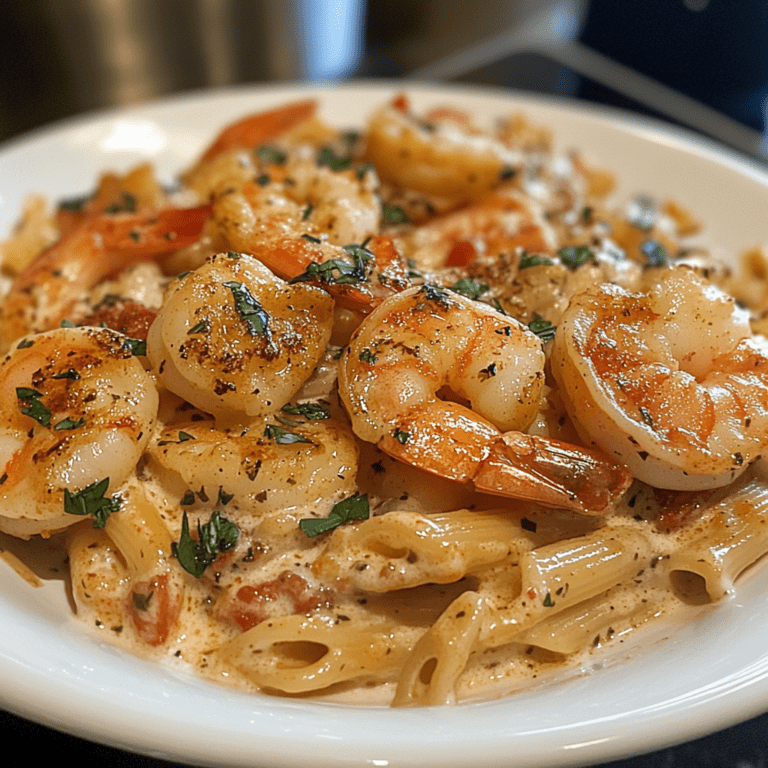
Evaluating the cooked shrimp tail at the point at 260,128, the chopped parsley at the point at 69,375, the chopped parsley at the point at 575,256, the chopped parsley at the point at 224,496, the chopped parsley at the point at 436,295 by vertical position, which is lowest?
the chopped parsley at the point at 224,496


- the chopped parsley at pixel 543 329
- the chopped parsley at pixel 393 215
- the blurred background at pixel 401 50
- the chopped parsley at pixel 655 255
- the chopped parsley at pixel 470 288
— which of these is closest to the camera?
the chopped parsley at pixel 543 329

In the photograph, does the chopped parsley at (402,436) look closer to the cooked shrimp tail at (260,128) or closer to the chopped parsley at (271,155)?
the chopped parsley at (271,155)

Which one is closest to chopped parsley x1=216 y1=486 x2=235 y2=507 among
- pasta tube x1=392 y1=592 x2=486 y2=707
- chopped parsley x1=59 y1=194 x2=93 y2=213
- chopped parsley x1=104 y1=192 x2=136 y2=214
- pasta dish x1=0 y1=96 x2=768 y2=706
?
pasta dish x1=0 y1=96 x2=768 y2=706

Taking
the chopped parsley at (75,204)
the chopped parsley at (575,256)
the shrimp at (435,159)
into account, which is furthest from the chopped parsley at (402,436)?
the chopped parsley at (75,204)

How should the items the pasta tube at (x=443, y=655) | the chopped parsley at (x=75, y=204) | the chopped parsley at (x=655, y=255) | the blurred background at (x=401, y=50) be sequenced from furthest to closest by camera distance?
the blurred background at (x=401, y=50) < the chopped parsley at (x=75, y=204) < the chopped parsley at (x=655, y=255) < the pasta tube at (x=443, y=655)

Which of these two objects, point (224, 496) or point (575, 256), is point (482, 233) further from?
point (224, 496)

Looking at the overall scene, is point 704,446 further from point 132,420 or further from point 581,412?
point 132,420

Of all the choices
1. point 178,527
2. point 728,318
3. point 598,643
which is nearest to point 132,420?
point 178,527

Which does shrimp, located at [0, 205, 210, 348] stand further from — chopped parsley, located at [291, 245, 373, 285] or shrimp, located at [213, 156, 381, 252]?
chopped parsley, located at [291, 245, 373, 285]
